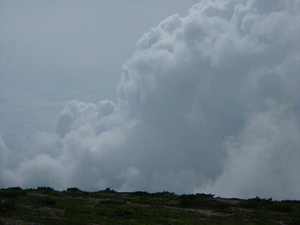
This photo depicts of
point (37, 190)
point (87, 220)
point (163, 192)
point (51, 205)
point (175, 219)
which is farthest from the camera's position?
point (163, 192)

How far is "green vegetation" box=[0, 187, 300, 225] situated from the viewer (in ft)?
89.5

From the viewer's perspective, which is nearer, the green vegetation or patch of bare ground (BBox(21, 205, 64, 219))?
the green vegetation

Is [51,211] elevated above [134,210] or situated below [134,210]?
below

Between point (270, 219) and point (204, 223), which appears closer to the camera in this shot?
point (204, 223)

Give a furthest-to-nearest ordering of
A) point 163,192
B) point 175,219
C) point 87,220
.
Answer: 1. point 163,192
2. point 175,219
3. point 87,220

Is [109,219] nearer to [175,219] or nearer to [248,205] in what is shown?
[175,219]

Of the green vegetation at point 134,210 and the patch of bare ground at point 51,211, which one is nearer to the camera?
the green vegetation at point 134,210

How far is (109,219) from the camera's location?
90.5 ft

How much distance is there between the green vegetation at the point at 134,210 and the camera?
89.5ft

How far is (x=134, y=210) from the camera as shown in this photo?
30781 millimetres

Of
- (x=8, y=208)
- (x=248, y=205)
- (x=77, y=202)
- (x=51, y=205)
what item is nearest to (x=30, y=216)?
(x=8, y=208)

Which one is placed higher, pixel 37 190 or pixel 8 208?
pixel 37 190

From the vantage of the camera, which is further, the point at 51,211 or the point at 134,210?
the point at 134,210

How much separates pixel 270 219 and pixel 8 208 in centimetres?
1563
